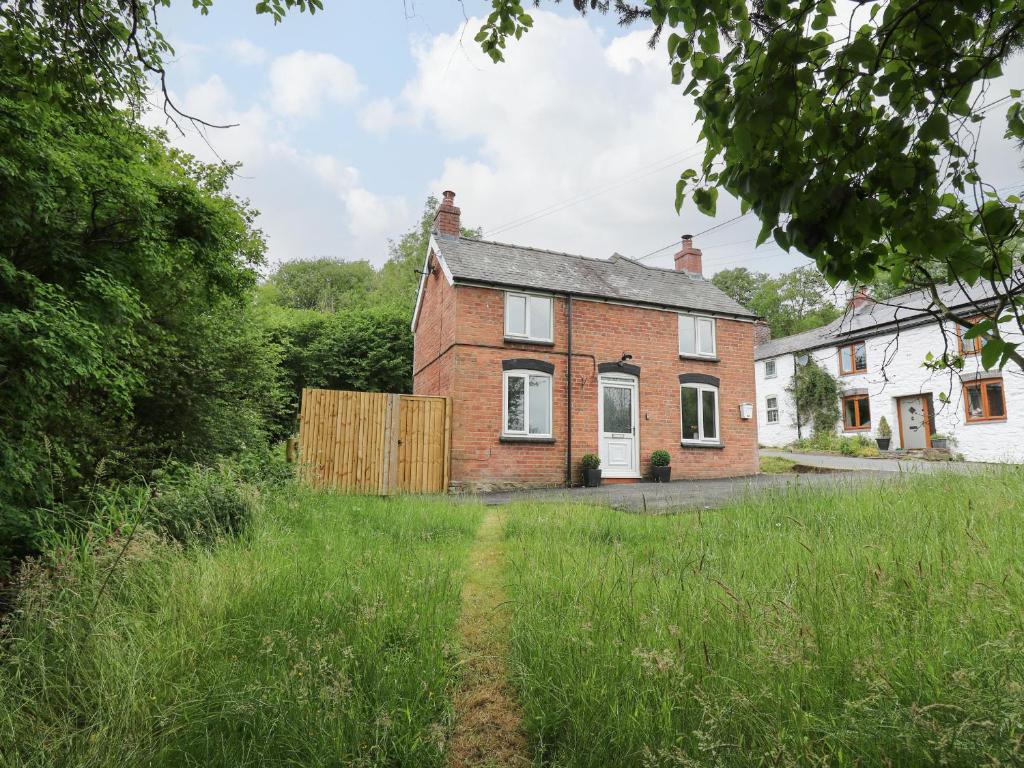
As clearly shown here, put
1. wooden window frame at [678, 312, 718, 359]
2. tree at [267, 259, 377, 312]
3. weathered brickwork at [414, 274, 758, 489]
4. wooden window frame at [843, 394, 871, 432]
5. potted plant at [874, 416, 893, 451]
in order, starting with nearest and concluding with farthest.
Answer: weathered brickwork at [414, 274, 758, 489], wooden window frame at [678, 312, 718, 359], potted plant at [874, 416, 893, 451], wooden window frame at [843, 394, 871, 432], tree at [267, 259, 377, 312]

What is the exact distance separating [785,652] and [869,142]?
6.13 ft

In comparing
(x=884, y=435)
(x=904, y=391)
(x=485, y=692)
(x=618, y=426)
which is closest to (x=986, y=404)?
(x=904, y=391)

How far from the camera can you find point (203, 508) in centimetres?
496

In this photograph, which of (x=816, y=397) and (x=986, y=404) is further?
(x=816, y=397)

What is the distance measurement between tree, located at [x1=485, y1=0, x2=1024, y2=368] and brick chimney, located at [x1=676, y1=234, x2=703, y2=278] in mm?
17150

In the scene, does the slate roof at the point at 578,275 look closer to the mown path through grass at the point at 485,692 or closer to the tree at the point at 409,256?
the mown path through grass at the point at 485,692

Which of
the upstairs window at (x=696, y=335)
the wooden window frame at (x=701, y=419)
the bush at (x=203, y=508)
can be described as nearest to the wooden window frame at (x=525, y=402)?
the wooden window frame at (x=701, y=419)

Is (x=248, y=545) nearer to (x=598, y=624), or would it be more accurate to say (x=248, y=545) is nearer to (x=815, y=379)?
(x=598, y=624)

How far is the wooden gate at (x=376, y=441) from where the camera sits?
424 inches

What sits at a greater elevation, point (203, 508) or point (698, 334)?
point (698, 334)

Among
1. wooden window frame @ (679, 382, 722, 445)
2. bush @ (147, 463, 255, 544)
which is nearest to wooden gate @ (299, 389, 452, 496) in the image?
bush @ (147, 463, 255, 544)

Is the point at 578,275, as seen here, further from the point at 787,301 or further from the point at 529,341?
the point at 787,301

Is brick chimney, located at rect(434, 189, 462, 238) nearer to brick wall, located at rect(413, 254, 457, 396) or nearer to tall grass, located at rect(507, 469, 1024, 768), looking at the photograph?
brick wall, located at rect(413, 254, 457, 396)

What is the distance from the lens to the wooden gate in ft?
35.4
